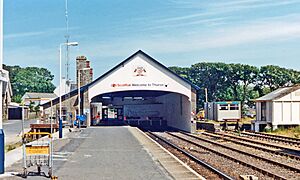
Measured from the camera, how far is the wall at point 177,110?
5081 cm

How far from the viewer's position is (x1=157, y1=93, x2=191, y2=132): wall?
5081 centimetres

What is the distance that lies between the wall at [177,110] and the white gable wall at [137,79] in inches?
117

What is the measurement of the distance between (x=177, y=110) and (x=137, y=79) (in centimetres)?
939

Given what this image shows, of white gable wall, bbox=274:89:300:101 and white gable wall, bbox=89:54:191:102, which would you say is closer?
white gable wall, bbox=274:89:300:101

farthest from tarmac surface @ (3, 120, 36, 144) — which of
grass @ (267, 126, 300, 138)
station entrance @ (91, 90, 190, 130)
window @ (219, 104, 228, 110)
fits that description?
window @ (219, 104, 228, 110)

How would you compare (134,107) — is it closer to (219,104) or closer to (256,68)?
(219,104)

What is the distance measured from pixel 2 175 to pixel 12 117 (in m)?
66.8

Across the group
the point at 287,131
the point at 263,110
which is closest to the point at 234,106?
the point at 263,110

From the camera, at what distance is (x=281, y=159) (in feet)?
69.8

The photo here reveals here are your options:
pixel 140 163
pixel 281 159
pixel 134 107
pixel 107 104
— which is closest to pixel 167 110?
pixel 134 107

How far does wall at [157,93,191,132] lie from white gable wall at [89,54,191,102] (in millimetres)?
2983

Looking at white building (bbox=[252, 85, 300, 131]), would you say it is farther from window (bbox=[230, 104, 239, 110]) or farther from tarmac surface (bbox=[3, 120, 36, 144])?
tarmac surface (bbox=[3, 120, 36, 144])

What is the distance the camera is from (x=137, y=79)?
1986 inches

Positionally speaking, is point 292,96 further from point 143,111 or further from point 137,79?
point 143,111
